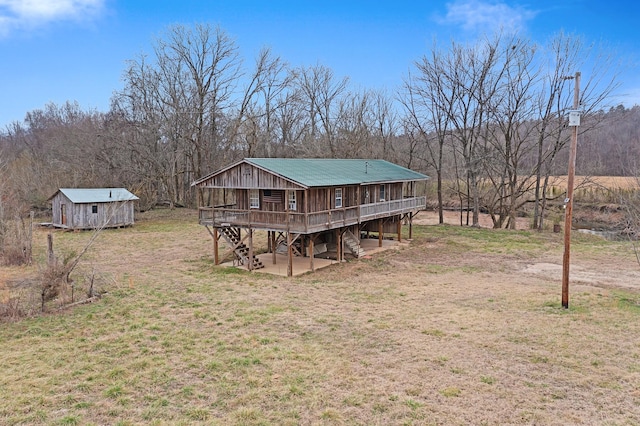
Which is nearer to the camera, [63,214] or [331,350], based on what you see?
[331,350]

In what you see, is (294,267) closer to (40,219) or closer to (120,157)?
(40,219)

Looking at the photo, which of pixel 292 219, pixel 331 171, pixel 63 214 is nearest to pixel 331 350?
pixel 292 219

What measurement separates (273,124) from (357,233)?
90.7 ft

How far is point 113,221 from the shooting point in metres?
31.1

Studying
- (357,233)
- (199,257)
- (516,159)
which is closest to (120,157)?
(199,257)

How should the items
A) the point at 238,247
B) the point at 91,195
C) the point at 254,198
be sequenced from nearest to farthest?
the point at 254,198, the point at 238,247, the point at 91,195

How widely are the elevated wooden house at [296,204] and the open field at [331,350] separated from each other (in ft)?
7.11

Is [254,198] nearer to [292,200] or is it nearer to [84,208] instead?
[292,200]

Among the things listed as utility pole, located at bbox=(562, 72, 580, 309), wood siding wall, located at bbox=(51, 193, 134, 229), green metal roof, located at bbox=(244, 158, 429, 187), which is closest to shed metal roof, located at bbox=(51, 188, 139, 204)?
wood siding wall, located at bbox=(51, 193, 134, 229)

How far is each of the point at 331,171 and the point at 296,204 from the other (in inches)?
136

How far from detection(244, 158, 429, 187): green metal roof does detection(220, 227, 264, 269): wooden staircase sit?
3923 mm

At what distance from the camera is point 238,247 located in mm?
20750

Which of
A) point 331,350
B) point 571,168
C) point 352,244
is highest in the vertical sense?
point 571,168

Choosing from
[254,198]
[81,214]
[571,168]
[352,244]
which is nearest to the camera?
[571,168]
